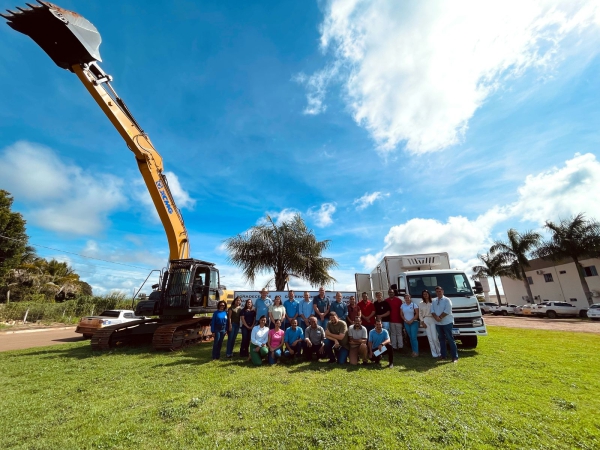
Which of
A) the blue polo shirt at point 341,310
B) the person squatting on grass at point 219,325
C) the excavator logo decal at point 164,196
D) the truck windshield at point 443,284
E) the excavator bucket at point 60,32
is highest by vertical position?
the excavator bucket at point 60,32

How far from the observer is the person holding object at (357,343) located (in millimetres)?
7066

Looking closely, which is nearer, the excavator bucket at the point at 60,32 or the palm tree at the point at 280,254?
the excavator bucket at the point at 60,32

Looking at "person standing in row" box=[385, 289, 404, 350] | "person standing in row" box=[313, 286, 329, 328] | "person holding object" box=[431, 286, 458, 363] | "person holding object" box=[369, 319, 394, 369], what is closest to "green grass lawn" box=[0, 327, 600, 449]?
"person holding object" box=[369, 319, 394, 369]

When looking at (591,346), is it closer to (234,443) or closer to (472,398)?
(472,398)

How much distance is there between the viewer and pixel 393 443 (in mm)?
3186

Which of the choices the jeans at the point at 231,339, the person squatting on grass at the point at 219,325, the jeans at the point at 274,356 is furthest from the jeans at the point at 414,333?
the person squatting on grass at the point at 219,325

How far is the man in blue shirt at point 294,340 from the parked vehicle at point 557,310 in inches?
1240

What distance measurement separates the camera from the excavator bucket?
313 inches

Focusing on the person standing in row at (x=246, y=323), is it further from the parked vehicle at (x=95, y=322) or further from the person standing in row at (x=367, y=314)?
the parked vehicle at (x=95, y=322)

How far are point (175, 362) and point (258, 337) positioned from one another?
2470mm

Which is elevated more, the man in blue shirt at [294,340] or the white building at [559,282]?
the white building at [559,282]

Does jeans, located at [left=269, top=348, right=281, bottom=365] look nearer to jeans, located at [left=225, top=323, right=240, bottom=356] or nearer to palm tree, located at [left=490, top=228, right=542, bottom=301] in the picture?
jeans, located at [left=225, top=323, right=240, bottom=356]

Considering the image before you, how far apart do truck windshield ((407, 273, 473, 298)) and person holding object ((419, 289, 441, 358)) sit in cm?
91

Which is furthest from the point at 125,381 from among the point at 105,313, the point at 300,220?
the point at 300,220
